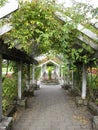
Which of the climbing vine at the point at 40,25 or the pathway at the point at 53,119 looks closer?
the climbing vine at the point at 40,25

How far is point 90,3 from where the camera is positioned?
16.1 ft

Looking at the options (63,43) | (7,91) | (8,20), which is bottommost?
(7,91)

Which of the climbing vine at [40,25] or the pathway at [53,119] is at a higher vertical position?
the climbing vine at [40,25]

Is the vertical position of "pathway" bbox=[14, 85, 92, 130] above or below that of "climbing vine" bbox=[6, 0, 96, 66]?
below

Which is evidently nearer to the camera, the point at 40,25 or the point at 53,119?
the point at 40,25

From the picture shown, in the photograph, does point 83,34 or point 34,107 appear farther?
point 34,107

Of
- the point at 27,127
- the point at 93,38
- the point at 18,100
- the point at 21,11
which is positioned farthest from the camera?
the point at 18,100

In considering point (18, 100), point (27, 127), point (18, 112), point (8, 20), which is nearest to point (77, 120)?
point (27, 127)

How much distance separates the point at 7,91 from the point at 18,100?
2.49 feet

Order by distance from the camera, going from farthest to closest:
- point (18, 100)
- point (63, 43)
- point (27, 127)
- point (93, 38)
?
point (18, 100) < point (27, 127) < point (93, 38) < point (63, 43)

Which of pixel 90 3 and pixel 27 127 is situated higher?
pixel 90 3

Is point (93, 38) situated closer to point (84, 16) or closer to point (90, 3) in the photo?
point (84, 16)

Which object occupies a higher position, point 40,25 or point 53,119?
point 40,25

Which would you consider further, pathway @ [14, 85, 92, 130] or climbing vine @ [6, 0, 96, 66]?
pathway @ [14, 85, 92, 130]
